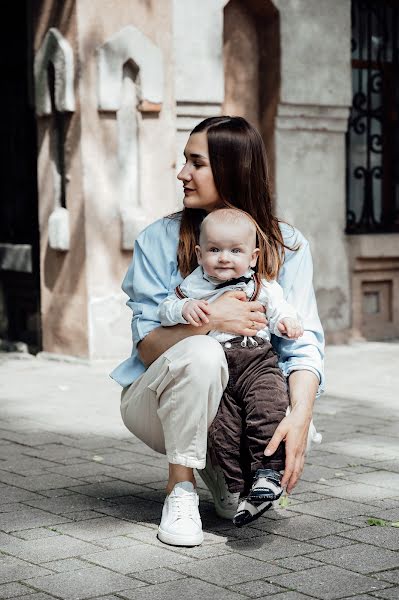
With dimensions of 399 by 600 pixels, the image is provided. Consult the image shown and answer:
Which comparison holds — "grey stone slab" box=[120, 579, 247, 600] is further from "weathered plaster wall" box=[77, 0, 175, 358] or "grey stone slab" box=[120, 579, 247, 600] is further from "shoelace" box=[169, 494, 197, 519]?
"weathered plaster wall" box=[77, 0, 175, 358]

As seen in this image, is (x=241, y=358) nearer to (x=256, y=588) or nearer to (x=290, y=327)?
(x=290, y=327)

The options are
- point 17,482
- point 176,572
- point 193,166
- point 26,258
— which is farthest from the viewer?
point 26,258

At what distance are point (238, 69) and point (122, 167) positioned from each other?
1.58m

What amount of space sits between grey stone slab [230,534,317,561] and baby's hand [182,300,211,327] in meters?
0.78

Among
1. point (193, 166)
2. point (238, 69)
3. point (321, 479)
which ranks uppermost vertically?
point (238, 69)

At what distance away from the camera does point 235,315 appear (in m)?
4.13

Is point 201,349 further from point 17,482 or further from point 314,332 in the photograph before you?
point 17,482

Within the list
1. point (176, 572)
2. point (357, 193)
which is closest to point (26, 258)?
point (357, 193)

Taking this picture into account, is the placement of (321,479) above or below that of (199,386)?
below

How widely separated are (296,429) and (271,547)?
1.42 ft

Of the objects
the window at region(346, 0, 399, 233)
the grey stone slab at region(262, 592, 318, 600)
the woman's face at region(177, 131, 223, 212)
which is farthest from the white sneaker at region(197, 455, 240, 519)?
the window at region(346, 0, 399, 233)

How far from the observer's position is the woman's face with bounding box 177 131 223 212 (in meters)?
4.36

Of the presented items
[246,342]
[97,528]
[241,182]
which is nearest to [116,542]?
[97,528]

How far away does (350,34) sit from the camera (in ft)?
33.2
